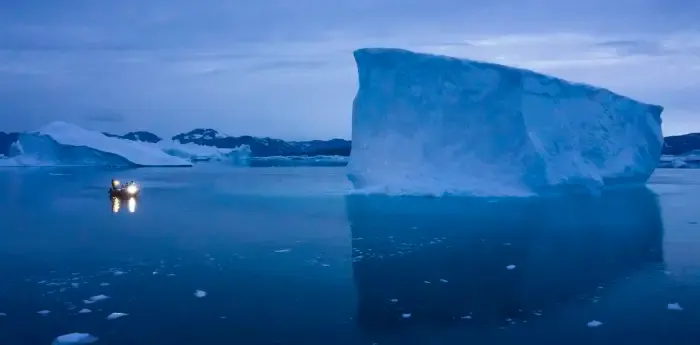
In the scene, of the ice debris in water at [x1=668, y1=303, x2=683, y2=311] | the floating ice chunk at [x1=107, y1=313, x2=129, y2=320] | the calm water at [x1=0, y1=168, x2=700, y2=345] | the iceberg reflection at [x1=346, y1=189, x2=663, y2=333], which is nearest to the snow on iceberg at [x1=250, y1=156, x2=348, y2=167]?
the iceberg reflection at [x1=346, y1=189, x2=663, y2=333]

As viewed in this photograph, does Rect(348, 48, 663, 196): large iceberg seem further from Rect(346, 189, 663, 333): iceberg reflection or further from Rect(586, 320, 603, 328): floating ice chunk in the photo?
Rect(586, 320, 603, 328): floating ice chunk

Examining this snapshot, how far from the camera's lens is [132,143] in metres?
50.2

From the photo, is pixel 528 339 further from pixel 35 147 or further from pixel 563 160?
pixel 35 147

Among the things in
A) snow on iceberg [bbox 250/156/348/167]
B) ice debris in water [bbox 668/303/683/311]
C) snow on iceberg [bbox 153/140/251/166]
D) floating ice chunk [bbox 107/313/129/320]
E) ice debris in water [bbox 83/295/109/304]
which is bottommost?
snow on iceberg [bbox 250/156/348/167]

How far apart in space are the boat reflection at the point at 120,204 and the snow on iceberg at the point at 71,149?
2878 centimetres

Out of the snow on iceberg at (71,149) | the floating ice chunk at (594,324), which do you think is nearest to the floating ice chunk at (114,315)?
the floating ice chunk at (594,324)

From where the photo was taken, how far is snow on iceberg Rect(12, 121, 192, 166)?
44781 mm

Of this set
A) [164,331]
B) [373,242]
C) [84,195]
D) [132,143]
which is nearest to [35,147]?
[132,143]

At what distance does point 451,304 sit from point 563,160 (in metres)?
13.7

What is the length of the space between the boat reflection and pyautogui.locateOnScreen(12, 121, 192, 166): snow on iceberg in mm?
28779

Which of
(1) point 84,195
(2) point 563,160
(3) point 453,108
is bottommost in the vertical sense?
(1) point 84,195

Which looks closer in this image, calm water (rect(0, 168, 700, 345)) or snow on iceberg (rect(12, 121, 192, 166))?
calm water (rect(0, 168, 700, 345))

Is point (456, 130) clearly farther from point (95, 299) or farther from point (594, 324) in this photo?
point (95, 299)

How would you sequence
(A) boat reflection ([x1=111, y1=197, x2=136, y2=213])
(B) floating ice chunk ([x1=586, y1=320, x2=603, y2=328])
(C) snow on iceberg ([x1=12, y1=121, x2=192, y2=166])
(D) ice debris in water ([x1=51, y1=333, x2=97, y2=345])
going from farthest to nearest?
(C) snow on iceberg ([x1=12, y1=121, x2=192, y2=166]) → (A) boat reflection ([x1=111, y1=197, x2=136, y2=213]) → (B) floating ice chunk ([x1=586, y1=320, x2=603, y2=328]) → (D) ice debris in water ([x1=51, y1=333, x2=97, y2=345])
